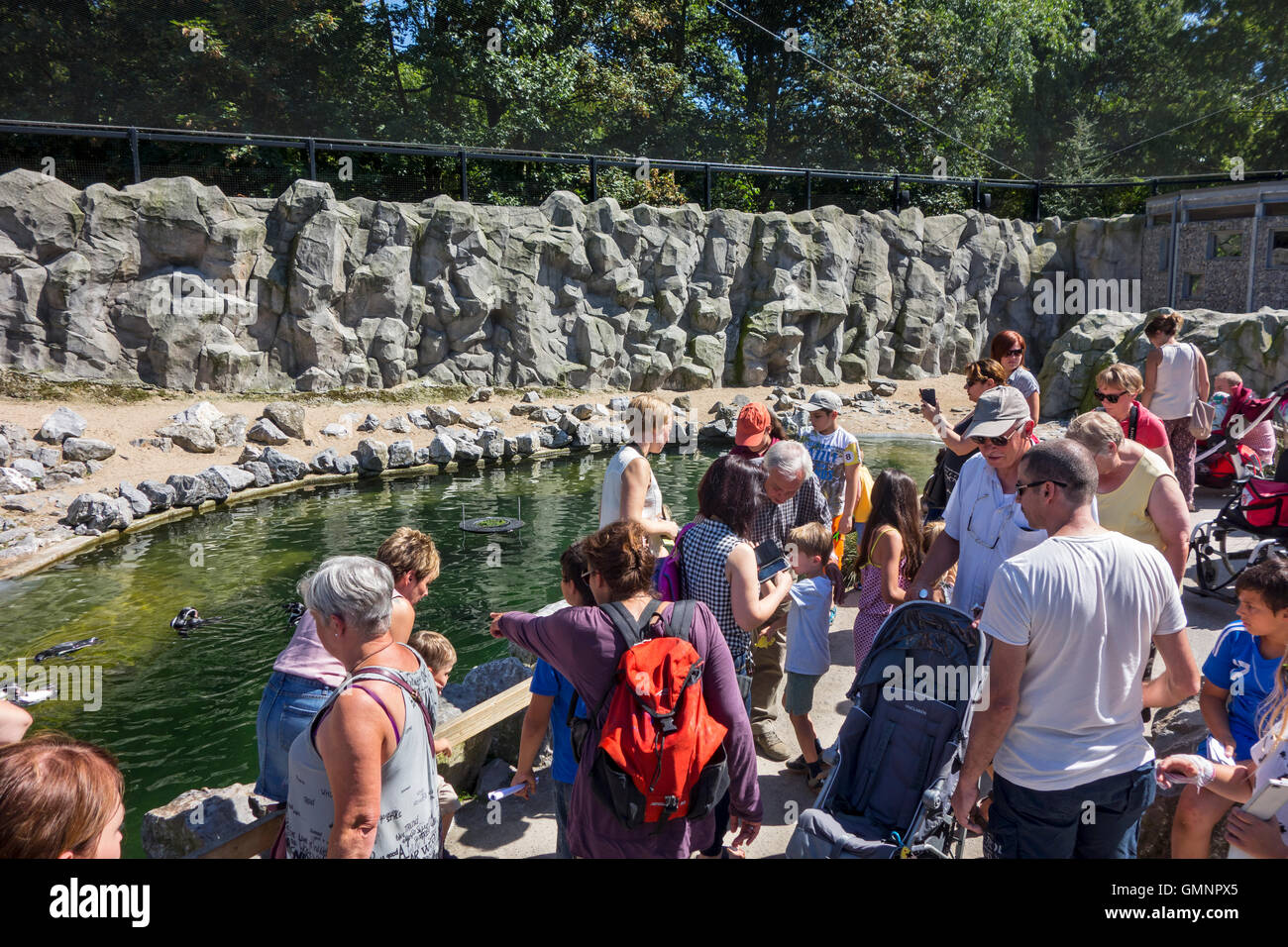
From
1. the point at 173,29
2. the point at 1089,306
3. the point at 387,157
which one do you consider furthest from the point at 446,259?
the point at 1089,306

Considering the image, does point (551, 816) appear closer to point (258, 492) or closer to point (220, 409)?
point (258, 492)

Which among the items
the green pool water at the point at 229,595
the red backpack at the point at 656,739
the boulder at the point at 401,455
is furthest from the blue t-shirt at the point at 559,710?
the boulder at the point at 401,455

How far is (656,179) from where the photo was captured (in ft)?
80.4

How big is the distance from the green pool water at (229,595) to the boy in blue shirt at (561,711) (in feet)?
9.95

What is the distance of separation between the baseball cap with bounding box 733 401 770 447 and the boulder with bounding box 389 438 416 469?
1118cm

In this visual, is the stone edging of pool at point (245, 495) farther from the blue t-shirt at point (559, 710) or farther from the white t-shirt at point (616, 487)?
the blue t-shirt at point (559, 710)

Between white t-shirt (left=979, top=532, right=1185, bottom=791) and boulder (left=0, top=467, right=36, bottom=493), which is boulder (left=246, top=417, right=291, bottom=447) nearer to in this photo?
boulder (left=0, top=467, right=36, bottom=493)

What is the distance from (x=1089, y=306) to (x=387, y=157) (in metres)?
19.8

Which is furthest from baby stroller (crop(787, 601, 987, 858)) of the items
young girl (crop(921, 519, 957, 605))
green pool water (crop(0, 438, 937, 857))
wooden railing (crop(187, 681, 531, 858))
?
green pool water (crop(0, 438, 937, 857))

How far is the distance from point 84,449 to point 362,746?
1315cm

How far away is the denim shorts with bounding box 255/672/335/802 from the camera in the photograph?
3105mm

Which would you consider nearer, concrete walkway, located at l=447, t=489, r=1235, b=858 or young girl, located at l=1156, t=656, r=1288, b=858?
young girl, located at l=1156, t=656, r=1288, b=858

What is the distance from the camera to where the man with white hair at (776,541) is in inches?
173
